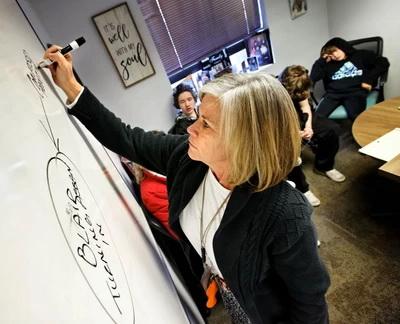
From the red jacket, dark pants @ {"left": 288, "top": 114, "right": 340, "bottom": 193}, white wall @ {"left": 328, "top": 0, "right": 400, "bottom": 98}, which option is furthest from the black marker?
white wall @ {"left": 328, "top": 0, "right": 400, "bottom": 98}

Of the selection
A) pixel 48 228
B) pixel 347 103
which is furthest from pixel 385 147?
pixel 48 228

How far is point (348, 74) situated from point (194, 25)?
1.70 m

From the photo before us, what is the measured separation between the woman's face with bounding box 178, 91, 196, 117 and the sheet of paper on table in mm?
1427

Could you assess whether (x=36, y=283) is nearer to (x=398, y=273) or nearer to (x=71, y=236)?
(x=71, y=236)

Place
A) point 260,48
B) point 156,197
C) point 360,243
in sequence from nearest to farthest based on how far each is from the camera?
point 156,197 → point 360,243 → point 260,48

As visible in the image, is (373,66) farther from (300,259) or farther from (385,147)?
(300,259)

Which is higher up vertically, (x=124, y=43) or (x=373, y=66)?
(x=124, y=43)

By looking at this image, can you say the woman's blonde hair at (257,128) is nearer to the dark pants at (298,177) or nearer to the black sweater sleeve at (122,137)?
the black sweater sleeve at (122,137)

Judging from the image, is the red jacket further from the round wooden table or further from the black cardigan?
the round wooden table

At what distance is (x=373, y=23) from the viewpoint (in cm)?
310

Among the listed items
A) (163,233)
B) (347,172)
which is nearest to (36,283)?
(163,233)

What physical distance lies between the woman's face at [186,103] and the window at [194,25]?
47 centimetres

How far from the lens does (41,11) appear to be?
2012 mm

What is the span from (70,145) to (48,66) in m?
0.28
